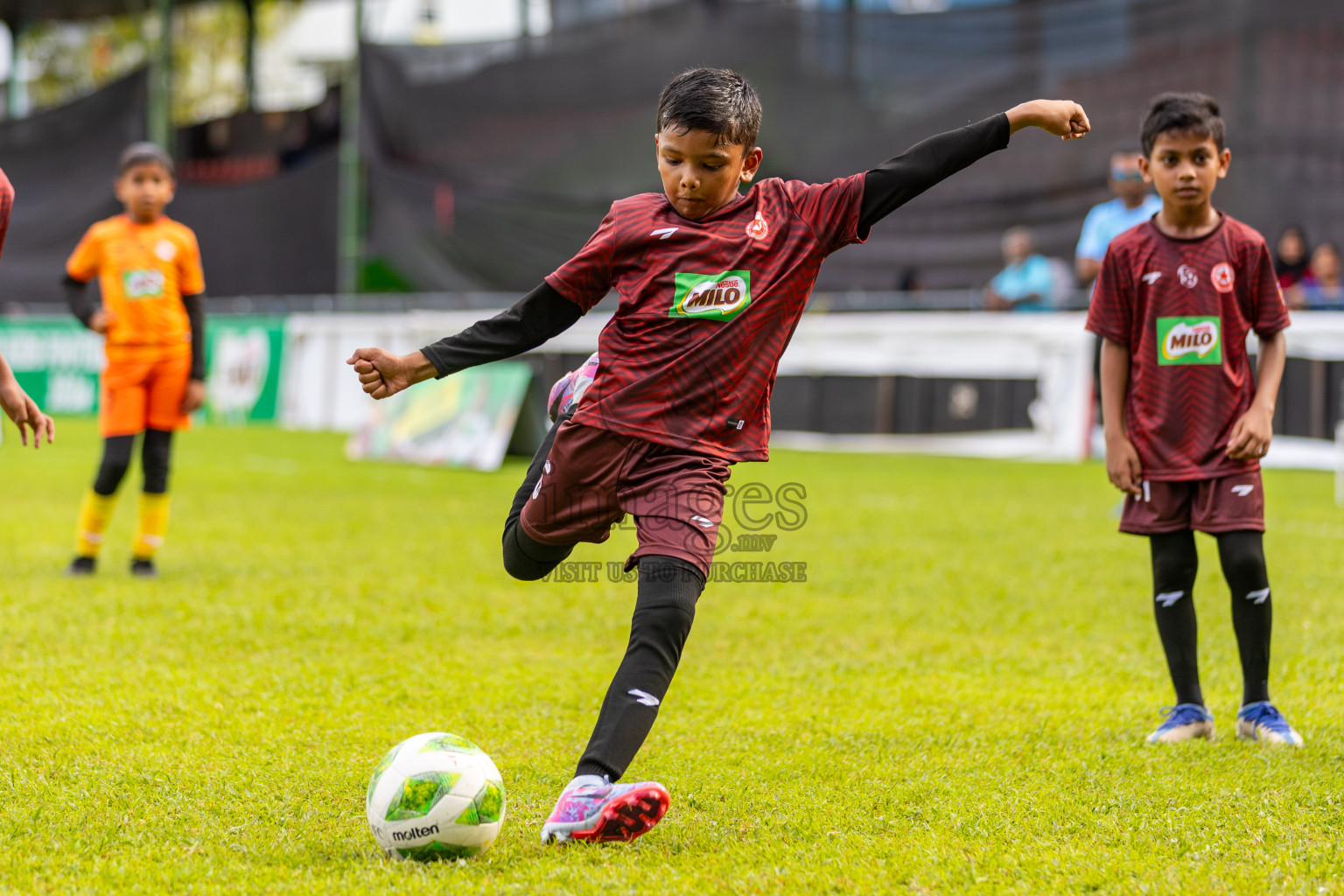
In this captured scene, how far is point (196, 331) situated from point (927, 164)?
4.59 m

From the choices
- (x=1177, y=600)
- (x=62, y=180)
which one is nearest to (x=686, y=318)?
(x=1177, y=600)

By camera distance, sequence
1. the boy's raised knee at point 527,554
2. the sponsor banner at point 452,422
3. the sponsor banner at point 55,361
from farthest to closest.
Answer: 1. the sponsor banner at point 55,361
2. the sponsor banner at point 452,422
3. the boy's raised knee at point 527,554

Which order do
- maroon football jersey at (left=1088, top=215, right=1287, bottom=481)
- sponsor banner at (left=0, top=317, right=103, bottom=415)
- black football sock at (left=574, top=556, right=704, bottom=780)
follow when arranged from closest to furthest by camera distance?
1. black football sock at (left=574, top=556, right=704, bottom=780)
2. maroon football jersey at (left=1088, top=215, right=1287, bottom=481)
3. sponsor banner at (left=0, top=317, right=103, bottom=415)

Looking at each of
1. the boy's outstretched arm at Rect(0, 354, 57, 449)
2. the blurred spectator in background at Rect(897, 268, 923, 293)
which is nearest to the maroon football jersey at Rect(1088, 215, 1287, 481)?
the boy's outstretched arm at Rect(0, 354, 57, 449)

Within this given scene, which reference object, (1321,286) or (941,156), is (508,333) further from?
(1321,286)

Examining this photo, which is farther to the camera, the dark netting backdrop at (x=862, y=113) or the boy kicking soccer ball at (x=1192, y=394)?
the dark netting backdrop at (x=862, y=113)

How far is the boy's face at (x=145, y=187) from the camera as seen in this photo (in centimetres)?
620

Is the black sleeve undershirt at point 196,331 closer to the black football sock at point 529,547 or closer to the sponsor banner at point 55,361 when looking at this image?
the black football sock at point 529,547

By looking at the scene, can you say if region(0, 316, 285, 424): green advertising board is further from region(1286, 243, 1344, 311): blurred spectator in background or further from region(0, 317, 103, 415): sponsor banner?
region(1286, 243, 1344, 311): blurred spectator in background

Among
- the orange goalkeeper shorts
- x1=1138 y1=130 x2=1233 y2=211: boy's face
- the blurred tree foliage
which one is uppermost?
the blurred tree foliage

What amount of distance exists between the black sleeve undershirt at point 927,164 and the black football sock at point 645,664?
907 millimetres

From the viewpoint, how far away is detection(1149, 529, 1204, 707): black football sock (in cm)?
382

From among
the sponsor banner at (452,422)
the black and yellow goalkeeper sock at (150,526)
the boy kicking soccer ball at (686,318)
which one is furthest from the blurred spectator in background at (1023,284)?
the boy kicking soccer ball at (686,318)

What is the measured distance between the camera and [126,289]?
6.48 metres
